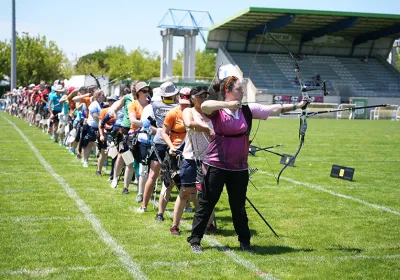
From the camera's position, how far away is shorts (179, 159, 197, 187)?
7.50 m

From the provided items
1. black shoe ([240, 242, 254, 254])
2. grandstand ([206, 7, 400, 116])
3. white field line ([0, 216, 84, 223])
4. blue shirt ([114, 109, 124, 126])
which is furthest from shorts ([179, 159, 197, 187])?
grandstand ([206, 7, 400, 116])

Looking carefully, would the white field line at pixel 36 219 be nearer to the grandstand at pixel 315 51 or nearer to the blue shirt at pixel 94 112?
the blue shirt at pixel 94 112

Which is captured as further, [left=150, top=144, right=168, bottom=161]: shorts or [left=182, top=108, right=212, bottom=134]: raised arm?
[left=150, top=144, right=168, bottom=161]: shorts

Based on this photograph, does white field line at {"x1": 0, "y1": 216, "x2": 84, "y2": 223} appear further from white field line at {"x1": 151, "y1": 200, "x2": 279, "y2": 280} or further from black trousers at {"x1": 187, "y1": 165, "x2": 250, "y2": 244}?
black trousers at {"x1": 187, "y1": 165, "x2": 250, "y2": 244}

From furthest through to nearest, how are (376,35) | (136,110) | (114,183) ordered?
(376,35) → (114,183) → (136,110)

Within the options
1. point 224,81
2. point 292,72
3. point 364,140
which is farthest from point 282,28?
point 224,81

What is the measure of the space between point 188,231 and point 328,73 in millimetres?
52109

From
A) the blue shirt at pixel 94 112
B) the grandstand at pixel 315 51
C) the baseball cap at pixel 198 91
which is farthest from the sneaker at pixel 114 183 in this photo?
the grandstand at pixel 315 51

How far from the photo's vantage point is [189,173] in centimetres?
750

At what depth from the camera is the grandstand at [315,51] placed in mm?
52406

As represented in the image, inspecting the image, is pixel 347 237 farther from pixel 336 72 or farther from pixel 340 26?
pixel 336 72

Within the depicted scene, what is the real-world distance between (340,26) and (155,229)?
49352mm

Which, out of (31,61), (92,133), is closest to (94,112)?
(92,133)

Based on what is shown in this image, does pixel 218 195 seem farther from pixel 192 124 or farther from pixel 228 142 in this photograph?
pixel 192 124
